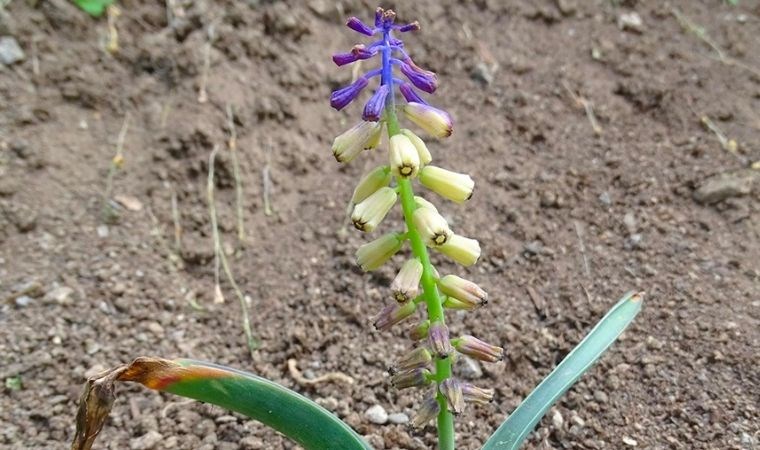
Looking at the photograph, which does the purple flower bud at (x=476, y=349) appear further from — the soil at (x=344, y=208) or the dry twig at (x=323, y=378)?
the dry twig at (x=323, y=378)

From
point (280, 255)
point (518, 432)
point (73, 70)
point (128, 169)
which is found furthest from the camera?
point (73, 70)

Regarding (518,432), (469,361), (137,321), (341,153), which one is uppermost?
(341,153)

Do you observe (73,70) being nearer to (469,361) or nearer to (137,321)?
(137,321)

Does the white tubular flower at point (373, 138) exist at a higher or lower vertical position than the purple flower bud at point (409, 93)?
lower

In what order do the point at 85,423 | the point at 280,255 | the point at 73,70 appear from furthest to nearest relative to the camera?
the point at 73,70 < the point at 280,255 < the point at 85,423

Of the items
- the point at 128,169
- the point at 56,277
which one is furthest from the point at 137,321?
the point at 128,169

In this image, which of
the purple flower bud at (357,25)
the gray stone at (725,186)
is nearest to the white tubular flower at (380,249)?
the purple flower bud at (357,25)

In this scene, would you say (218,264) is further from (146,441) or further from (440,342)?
(440,342)

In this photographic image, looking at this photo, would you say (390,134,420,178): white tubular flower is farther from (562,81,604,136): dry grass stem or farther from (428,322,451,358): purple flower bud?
(562,81,604,136): dry grass stem
